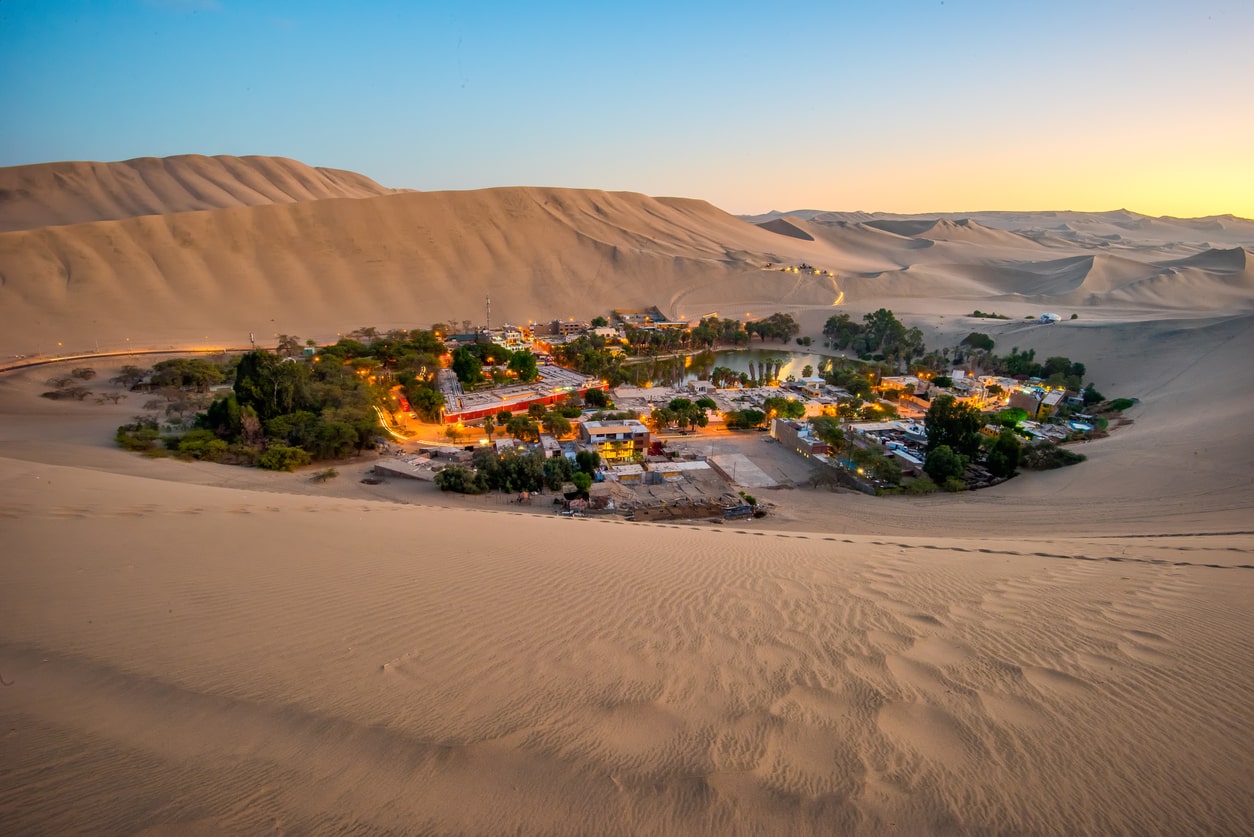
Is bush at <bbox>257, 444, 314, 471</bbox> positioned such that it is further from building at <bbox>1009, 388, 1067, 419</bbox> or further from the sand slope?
building at <bbox>1009, 388, 1067, 419</bbox>

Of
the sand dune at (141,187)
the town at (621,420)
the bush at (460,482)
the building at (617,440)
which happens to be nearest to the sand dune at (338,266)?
the town at (621,420)

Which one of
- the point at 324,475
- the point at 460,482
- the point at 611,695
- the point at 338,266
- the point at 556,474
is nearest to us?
the point at 611,695

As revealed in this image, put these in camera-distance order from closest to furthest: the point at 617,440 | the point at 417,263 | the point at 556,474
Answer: the point at 556,474 → the point at 617,440 → the point at 417,263

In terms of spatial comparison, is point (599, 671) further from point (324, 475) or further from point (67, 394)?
point (67, 394)

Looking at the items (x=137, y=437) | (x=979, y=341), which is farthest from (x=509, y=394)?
(x=979, y=341)

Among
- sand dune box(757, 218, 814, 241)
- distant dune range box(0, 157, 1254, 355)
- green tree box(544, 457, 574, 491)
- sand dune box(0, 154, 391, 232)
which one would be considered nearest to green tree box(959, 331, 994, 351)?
distant dune range box(0, 157, 1254, 355)

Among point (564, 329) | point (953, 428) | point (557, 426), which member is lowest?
point (557, 426)
